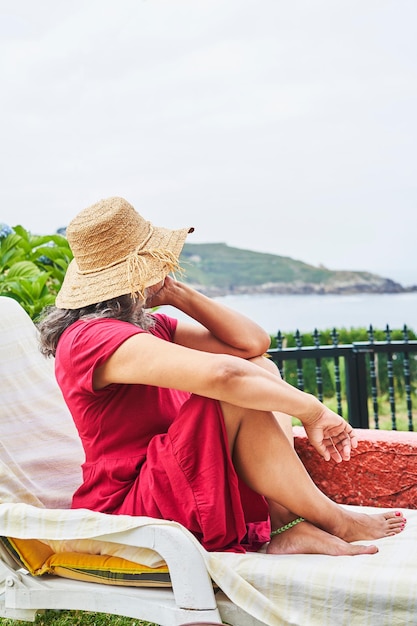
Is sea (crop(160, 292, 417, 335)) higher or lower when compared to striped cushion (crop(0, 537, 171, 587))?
higher

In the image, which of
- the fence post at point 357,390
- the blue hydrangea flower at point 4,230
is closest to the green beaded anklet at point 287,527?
the fence post at point 357,390

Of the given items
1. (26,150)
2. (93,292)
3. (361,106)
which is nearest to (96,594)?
(93,292)

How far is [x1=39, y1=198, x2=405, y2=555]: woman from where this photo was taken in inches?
70.3

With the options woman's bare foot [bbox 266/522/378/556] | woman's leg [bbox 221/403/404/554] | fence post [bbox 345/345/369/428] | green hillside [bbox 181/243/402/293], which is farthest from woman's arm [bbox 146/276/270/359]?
green hillside [bbox 181/243/402/293]

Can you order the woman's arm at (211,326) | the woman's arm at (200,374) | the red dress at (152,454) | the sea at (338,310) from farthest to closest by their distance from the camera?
the sea at (338,310)
the woman's arm at (211,326)
the red dress at (152,454)
the woman's arm at (200,374)

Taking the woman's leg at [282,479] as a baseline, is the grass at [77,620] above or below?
below

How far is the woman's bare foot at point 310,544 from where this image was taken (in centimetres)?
191

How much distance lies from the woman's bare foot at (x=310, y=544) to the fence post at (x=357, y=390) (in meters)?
2.76

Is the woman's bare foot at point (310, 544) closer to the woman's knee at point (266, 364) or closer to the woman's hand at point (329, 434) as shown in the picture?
the woman's hand at point (329, 434)

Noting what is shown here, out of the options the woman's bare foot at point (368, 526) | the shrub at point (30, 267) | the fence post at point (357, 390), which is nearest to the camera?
the woman's bare foot at point (368, 526)

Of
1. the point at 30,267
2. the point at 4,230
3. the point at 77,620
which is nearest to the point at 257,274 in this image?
the point at 4,230

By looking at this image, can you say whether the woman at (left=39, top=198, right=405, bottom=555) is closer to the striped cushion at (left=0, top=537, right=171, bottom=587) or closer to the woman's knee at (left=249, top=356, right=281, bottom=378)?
the striped cushion at (left=0, top=537, right=171, bottom=587)

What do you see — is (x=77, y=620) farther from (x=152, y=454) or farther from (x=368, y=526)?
(x=368, y=526)

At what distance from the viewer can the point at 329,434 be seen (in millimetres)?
1948
